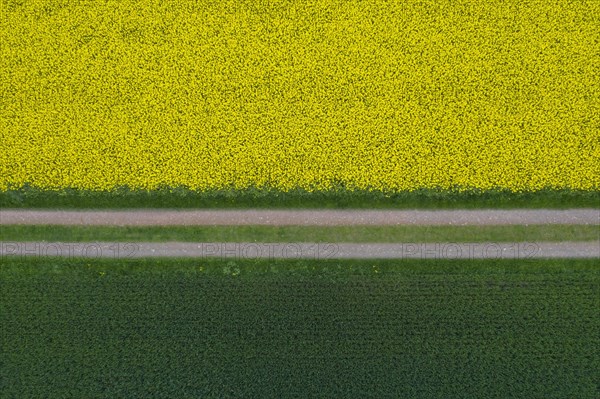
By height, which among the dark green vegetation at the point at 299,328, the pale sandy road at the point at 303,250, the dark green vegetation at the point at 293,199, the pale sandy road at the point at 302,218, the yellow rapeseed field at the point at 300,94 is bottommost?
the dark green vegetation at the point at 299,328

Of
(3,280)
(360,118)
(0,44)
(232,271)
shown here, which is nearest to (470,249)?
(360,118)

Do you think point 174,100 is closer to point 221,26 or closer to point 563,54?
point 221,26

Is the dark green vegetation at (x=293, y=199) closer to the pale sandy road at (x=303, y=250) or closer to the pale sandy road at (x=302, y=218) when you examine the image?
the pale sandy road at (x=302, y=218)

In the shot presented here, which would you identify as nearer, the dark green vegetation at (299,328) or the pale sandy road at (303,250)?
the dark green vegetation at (299,328)

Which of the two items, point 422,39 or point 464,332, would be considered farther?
point 422,39

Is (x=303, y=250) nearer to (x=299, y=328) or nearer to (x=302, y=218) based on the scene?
(x=302, y=218)

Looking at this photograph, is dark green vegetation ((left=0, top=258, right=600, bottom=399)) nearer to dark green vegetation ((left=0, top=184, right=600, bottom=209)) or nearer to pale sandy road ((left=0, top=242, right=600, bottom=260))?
pale sandy road ((left=0, top=242, right=600, bottom=260))

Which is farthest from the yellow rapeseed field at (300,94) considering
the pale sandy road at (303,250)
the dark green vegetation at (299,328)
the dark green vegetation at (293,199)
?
the dark green vegetation at (299,328)
